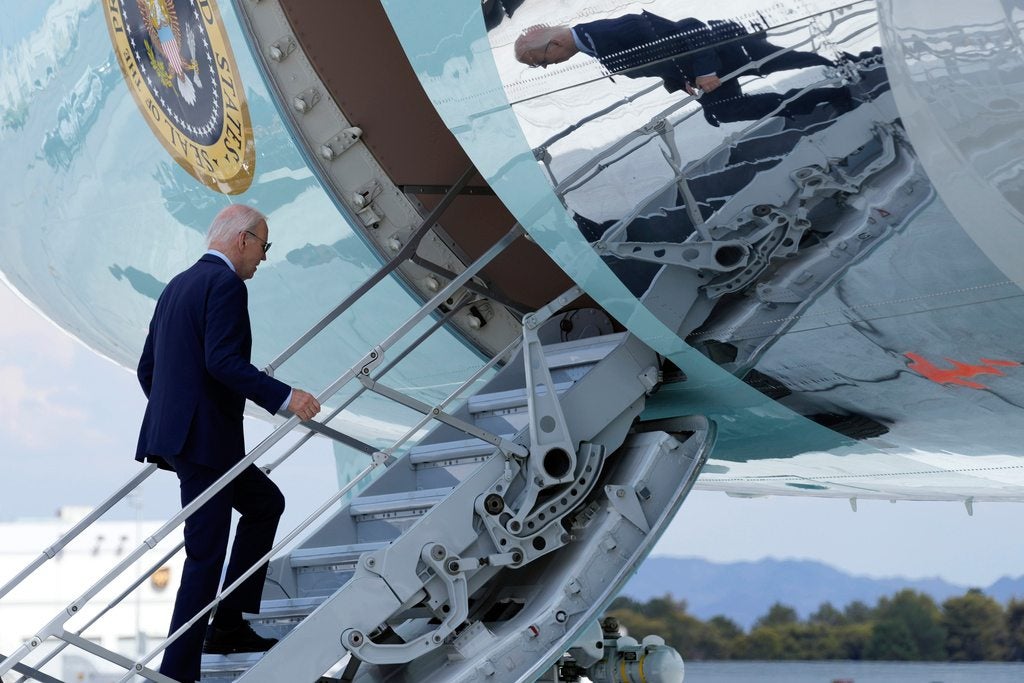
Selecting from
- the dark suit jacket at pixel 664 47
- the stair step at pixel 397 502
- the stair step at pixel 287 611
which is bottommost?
the stair step at pixel 287 611

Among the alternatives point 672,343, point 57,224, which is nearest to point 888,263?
point 672,343

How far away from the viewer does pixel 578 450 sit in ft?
15.3

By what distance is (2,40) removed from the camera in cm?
674

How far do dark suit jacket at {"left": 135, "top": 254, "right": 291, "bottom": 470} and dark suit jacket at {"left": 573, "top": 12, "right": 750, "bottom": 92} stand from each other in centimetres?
151

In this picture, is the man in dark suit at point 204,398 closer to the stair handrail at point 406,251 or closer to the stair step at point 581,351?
the stair handrail at point 406,251

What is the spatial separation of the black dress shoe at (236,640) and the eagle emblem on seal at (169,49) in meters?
2.23

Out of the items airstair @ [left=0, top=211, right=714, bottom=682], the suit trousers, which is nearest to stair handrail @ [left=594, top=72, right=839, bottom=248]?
airstair @ [left=0, top=211, right=714, bottom=682]

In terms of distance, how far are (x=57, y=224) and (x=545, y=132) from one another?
146 inches

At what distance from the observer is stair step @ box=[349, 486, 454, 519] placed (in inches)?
198

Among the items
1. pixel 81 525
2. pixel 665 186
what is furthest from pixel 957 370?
pixel 81 525

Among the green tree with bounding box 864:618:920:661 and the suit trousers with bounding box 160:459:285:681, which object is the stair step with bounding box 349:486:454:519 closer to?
the suit trousers with bounding box 160:459:285:681

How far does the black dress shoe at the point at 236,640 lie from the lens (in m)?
4.85

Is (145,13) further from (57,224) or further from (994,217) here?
(994,217)

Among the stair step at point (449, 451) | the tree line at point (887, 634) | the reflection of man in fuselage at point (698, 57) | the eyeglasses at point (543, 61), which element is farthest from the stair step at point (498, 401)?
the tree line at point (887, 634)
